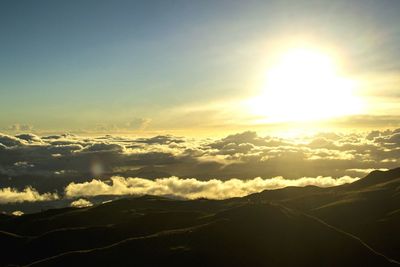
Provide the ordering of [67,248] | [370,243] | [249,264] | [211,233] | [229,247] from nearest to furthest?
[249,264] → [229,247] → [211,233] → [67,248] → [370,243]

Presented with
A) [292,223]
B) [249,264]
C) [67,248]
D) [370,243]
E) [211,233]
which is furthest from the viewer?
[370,243]

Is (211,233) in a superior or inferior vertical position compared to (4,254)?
superior

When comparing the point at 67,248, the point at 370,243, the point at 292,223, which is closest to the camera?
the point at 292,223

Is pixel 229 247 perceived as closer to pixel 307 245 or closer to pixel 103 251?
pixel 307 245

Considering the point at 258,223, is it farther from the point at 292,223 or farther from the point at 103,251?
the point at 103,251

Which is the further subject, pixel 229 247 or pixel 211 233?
pixel 211 233

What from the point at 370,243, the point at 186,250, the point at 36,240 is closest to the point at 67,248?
the point at 36,240

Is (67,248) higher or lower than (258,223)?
lower

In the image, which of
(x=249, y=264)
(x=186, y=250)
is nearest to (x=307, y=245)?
(x=249, y=264)

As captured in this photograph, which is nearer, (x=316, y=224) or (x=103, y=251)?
(x=103, y=251)
